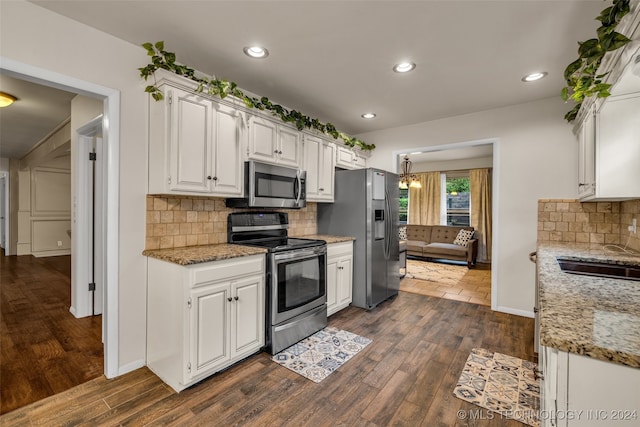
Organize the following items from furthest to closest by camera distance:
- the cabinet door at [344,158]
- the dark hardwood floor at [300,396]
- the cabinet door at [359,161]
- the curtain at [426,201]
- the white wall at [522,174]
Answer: the curtain at [426,201]
the cabinet door at [359,161]
the cabinet door at [344,158]
the white wall at [522,174]
the dark hardwood floor at [300,396]

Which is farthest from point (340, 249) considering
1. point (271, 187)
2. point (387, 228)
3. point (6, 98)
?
point (6, 98)

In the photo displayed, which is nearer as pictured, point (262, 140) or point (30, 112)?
point (262, 140)

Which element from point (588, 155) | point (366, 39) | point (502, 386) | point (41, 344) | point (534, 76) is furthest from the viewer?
A: point (534, 76)

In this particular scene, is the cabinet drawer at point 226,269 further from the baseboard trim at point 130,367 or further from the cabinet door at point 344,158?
the cabinet door at point 344,158

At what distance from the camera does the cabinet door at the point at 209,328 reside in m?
1.96

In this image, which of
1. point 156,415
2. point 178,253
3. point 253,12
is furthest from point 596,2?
point 156,415

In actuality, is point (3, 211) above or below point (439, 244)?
above

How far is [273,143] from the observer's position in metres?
2.97

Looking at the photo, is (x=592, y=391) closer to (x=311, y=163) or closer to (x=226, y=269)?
(x=226, y=269)

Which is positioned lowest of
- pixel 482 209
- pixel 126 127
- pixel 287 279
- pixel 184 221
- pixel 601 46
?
pixel 287 279

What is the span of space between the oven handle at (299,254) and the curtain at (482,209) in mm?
5522

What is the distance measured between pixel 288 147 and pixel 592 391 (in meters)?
2.88

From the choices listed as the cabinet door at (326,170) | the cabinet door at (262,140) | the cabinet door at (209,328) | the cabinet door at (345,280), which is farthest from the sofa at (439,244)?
the cabinet door at (209,328)

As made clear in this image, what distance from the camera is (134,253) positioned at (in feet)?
7.26
